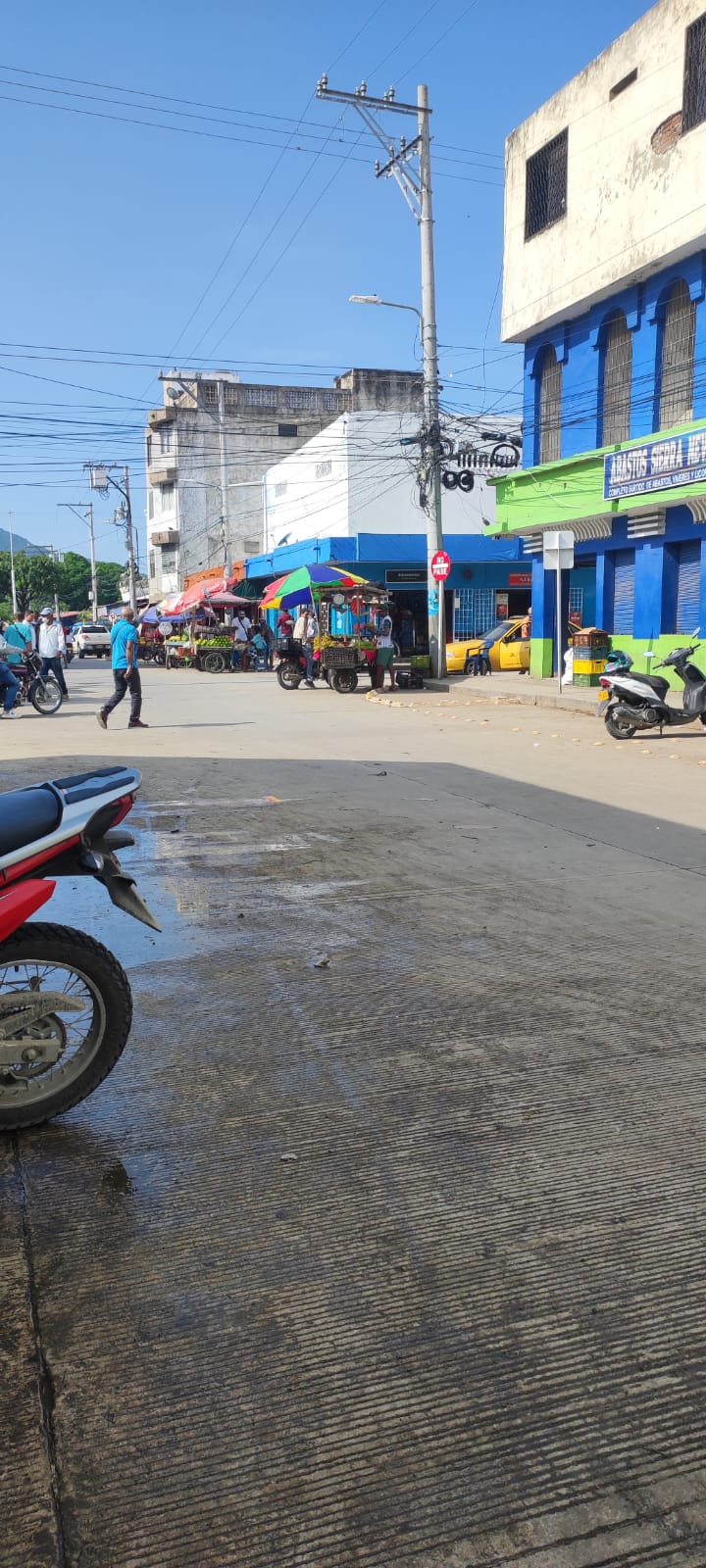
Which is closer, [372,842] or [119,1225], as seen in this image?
[119,1225]

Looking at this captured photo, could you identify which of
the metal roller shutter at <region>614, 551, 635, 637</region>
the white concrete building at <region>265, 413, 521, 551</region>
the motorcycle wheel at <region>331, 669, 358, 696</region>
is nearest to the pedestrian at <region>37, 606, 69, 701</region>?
the motorcycle wheel at <region>331, 669, 358, 696</region>

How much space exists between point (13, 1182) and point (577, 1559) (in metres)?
1.95

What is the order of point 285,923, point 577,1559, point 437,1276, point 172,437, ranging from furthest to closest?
1. point 172,437
2. point 285,923
3. point 437,1276
4. point 577,1559

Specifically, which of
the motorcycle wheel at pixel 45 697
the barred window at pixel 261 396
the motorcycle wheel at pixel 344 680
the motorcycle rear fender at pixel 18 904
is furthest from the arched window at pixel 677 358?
the barred window at pixel 261 396

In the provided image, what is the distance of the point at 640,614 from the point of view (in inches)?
852

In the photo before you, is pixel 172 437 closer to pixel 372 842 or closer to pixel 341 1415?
pixel 372 842

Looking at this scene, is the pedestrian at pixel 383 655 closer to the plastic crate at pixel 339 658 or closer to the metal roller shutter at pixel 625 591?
the plastic crate at pixel 339 658

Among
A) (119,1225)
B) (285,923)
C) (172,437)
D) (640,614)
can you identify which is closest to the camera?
(119,1225)

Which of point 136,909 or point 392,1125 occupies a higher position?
point 136,909

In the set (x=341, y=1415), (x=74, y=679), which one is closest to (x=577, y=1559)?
(x=341, y=1415)

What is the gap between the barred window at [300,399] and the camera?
65.8 m

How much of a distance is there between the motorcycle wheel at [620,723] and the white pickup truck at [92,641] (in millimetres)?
43601

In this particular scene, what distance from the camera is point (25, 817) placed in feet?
11.5

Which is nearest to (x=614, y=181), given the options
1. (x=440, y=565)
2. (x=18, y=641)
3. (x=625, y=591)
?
(x=625, y=591)
